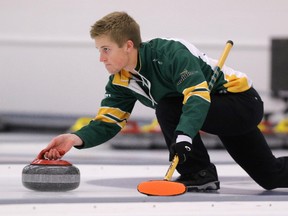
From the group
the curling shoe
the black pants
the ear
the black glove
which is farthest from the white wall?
the black glove

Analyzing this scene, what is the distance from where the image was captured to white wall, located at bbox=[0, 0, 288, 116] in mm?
6059

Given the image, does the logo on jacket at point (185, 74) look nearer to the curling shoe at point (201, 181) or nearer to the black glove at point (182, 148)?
the black glove at point (182, 148)

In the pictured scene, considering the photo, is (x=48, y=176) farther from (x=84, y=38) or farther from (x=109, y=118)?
(x=84, y=38)

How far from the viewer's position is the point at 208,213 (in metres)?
2.03

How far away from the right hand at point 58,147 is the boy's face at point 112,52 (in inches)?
10.9

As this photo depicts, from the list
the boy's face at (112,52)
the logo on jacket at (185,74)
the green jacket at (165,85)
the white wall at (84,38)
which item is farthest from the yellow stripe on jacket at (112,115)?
the white wall at (84,38)

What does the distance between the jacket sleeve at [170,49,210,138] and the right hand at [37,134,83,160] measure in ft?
1.28

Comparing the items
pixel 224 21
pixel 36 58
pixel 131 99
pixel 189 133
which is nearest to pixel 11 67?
pixel 36 58

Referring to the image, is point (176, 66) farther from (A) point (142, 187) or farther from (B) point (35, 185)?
(B) point (35, 185)

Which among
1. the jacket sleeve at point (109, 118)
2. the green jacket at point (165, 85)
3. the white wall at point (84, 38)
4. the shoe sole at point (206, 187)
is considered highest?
the green jacket at point (165, 85)

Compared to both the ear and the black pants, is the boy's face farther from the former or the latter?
the black pants

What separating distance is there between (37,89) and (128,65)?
155 inches

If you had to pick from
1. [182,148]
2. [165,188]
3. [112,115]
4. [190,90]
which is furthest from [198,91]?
[112,115]

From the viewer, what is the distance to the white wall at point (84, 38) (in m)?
6.06
